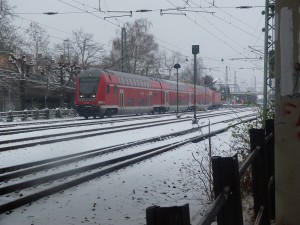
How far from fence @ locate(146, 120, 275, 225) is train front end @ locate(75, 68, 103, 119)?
2771 centimetres

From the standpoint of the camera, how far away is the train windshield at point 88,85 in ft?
107

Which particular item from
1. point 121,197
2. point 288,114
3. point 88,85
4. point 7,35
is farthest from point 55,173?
point 7,35

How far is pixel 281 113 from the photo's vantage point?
388 cm

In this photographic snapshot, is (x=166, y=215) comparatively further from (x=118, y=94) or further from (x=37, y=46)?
(x=37, y=46)

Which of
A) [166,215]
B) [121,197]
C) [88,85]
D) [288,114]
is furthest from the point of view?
[88,85]

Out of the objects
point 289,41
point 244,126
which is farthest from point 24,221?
point 244,126

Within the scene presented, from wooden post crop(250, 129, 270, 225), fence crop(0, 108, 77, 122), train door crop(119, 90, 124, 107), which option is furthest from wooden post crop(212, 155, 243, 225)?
train door crop(119, 90, 124, 107)

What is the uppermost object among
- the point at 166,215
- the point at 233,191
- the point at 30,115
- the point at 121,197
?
the point at 166,215

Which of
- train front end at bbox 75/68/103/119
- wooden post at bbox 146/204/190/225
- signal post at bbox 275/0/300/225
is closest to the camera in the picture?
wooden post at bbox 146/204/190/225

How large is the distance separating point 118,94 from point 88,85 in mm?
2741

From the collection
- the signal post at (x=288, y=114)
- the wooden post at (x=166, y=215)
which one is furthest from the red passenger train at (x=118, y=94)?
the wooden post at (x=166, y=215)

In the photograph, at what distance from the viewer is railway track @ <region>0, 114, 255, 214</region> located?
24.7 feet

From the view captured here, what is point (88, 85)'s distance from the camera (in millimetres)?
32969

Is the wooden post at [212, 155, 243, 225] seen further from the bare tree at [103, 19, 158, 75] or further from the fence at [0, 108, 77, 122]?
the bare tree at [103, 19, 158, 75]
